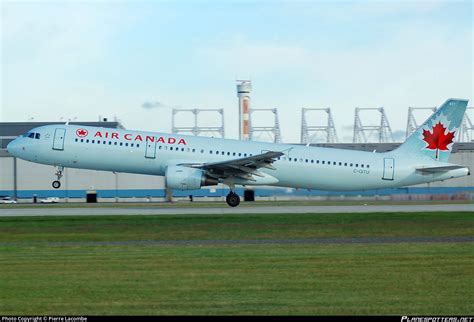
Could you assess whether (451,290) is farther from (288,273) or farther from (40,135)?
(40,135)

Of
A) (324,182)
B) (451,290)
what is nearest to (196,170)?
(324,182)

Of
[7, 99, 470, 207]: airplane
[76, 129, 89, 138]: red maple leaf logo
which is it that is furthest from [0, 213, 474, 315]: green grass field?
[76, 129, 89, 138]: red maple leaf logo

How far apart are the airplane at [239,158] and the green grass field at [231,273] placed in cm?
1203

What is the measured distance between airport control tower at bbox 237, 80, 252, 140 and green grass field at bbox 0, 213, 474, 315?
7716 centimetres

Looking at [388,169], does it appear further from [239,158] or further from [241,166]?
[239,158]

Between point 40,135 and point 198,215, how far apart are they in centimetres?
1162

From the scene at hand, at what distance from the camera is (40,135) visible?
44125 millimetres

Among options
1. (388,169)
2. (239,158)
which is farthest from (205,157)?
(388,169)

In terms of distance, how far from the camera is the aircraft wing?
140 ft

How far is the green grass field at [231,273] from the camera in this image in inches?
Answer: 571

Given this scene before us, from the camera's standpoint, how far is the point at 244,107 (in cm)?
11144

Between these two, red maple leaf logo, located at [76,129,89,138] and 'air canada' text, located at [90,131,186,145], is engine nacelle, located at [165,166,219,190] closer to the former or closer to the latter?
'air canada' text, located at [90,131,186,145]

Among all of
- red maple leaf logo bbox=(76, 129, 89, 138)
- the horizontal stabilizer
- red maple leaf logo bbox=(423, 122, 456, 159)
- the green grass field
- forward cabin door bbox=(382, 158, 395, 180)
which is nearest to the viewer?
the green grass field

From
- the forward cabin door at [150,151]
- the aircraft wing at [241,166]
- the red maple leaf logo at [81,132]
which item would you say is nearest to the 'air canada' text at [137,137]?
the forward cabin door at [150,151]
